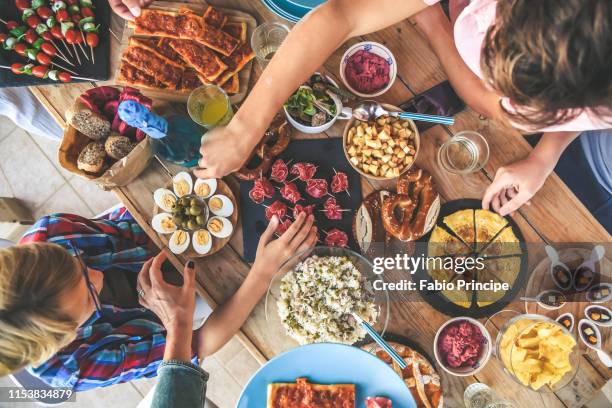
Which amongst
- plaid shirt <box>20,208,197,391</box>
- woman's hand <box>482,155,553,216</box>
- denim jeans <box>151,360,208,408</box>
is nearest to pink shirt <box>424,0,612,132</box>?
woman's hand <box>482,155,553,216</box>

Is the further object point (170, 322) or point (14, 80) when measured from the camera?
point (14, 80)

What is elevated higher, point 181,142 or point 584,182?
point 584,182

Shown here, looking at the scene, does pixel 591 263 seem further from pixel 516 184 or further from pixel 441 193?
pixel 441 193

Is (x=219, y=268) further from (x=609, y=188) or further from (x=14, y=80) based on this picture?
(x=609, y=188)

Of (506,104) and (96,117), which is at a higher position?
(506,104)

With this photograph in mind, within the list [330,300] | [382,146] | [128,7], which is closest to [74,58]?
[128,7]

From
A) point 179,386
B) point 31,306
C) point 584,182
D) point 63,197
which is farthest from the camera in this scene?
point 63,197

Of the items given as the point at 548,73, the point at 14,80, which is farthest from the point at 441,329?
the point at 14,80
